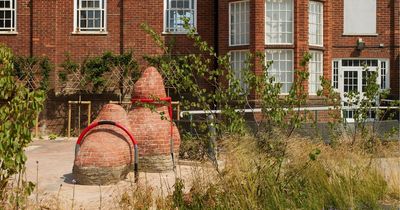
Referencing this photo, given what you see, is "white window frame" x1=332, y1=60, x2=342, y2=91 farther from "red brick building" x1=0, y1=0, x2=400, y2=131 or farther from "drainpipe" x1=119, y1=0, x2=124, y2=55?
"drainpipe" x1=119, y1=0, x2=124, y2=55

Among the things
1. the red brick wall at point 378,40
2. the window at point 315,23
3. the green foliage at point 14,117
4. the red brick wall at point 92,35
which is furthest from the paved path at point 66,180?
the red brick wall at point 378,40

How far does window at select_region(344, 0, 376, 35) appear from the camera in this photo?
23297 millimetres

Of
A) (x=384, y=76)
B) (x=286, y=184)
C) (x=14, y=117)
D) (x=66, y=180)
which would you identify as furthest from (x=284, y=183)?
(x=384, y=76)

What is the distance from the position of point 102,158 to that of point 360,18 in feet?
54.1

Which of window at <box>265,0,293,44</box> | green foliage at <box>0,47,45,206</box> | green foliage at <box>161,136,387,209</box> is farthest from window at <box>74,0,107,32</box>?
green foliage at <box>0,47,45,206</box>

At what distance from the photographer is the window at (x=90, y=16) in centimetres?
2258

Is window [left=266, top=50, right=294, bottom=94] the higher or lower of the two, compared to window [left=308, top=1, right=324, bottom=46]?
lower

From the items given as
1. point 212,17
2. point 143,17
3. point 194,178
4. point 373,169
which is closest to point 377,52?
point 212,17

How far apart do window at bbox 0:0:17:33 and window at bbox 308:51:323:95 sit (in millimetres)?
12441

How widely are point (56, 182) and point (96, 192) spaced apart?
1708 mm

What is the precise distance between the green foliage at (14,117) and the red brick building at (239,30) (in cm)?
1392

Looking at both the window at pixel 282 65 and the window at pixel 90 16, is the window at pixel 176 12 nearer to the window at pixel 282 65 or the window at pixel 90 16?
the window at pixel 90 16

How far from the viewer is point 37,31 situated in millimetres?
22359

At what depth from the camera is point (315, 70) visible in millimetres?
20312
